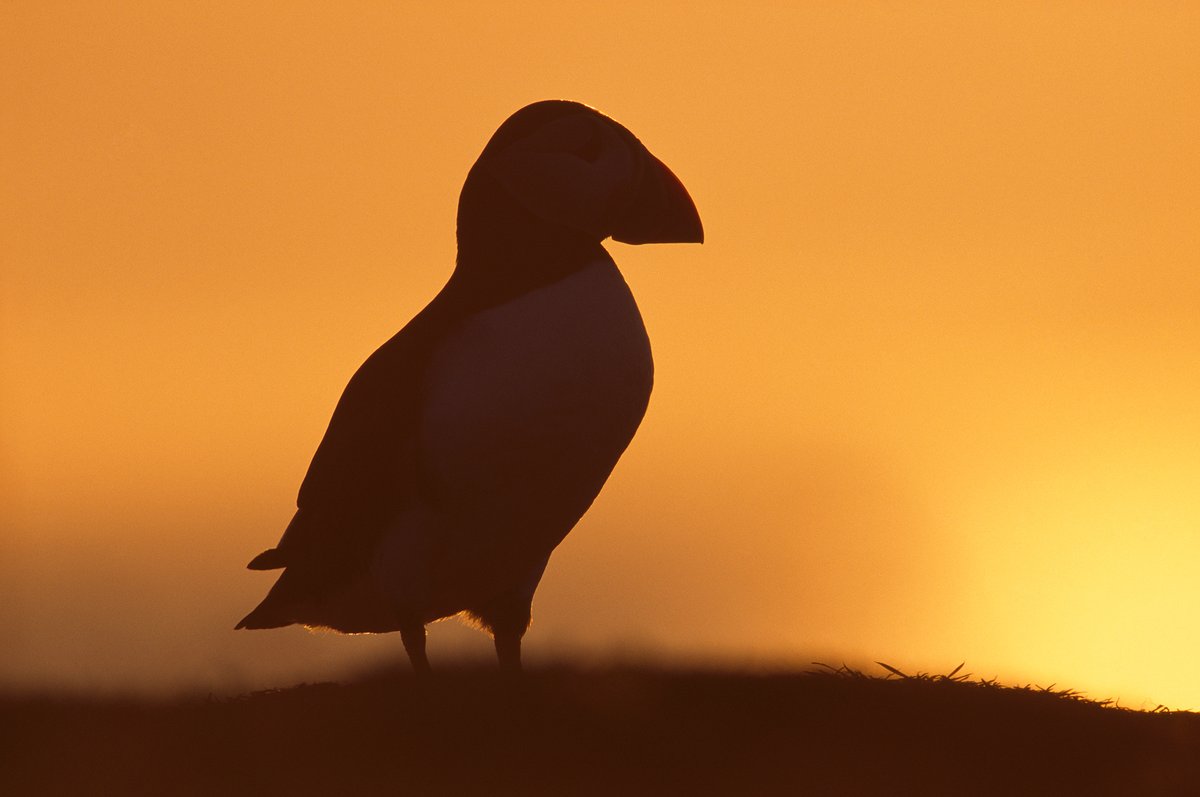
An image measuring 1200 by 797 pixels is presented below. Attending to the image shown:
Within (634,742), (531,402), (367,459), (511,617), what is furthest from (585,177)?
(634,742)

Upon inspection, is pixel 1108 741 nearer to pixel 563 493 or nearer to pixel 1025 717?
pixel 1025 717

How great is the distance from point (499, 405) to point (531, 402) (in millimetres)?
123

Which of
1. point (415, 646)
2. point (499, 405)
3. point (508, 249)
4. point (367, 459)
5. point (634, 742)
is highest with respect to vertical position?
point (508, 249)

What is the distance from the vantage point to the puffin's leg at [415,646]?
7.24 meters

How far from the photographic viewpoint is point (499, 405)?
6.86m

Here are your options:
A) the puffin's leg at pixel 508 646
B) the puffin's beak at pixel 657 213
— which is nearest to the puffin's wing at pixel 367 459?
the puffin's leg at pixel 508 646

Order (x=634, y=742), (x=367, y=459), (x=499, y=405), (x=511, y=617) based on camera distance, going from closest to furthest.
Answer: (x=634, y=742) < (x=499, y=405) < (x=367, y=459) < (x=511, y=617)

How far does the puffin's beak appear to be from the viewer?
7.58 m

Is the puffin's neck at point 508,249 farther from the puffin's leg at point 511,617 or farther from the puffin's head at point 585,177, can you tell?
the puffin's leg at point 511,617

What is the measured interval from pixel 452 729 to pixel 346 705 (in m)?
0.67

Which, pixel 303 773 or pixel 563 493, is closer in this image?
pixel 303 773

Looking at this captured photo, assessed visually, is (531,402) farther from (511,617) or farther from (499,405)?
(511,617)

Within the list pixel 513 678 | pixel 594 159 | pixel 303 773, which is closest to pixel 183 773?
pixel 303 773

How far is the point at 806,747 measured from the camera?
6453 mm
